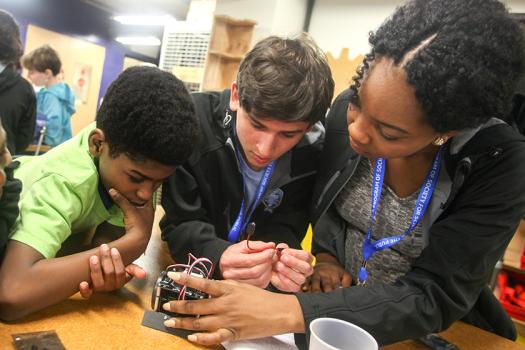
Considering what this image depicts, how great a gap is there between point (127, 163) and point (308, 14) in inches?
139

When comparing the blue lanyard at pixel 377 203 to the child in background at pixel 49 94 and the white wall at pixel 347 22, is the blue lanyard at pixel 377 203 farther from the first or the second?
the child in background at pixel 49 94

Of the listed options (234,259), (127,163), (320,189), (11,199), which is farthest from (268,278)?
(11,199)

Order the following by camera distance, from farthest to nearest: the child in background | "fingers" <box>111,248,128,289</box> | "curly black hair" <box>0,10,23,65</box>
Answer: the child in background
"curly black hair" <box>0,10,23,65</box>
"fingers" <box>111,248,128,289</box>

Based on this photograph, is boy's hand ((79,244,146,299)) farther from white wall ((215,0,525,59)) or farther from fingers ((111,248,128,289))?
white wall ((215,0,525,59))

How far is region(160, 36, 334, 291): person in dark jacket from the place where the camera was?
1.10m

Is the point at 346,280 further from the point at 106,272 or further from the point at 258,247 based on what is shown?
the point at 106,272

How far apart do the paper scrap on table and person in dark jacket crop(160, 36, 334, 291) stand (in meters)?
0.17

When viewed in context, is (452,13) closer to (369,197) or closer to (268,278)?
(369,197)

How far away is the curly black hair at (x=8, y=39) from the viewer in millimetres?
2254

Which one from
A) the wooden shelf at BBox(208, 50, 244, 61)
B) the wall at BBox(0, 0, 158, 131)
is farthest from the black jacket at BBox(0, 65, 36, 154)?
the wall at BBox(0, 0, 158, 131)

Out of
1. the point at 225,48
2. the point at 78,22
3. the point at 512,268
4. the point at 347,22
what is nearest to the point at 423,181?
the point at 512,268

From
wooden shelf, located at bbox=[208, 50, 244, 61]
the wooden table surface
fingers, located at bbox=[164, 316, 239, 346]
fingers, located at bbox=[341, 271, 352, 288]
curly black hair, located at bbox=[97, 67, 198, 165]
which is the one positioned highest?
wooden shelf, located at bbox=[208, 50, 244, 61]

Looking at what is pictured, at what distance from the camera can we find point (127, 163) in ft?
3.50

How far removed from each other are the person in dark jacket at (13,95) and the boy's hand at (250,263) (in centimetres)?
187
